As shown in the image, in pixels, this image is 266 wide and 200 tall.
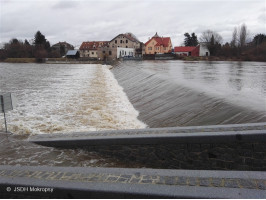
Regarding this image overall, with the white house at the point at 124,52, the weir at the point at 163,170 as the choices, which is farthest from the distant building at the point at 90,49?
the weir at the point at 163,170

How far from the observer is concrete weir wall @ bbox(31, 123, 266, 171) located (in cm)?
562

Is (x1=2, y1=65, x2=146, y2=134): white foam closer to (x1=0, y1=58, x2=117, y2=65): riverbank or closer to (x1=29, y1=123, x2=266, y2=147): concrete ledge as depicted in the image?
(x1=29, y1=123, x2=266, y2=147): concrete ledge

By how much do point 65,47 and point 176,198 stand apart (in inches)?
4729

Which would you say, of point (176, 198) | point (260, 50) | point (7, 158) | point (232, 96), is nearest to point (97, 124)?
point (7, 158)

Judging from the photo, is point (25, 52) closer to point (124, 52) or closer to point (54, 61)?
point (54, 61)

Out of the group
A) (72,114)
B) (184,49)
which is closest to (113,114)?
(72,114)

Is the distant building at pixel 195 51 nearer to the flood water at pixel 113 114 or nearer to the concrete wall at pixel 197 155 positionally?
the flood water at pixel 113 114

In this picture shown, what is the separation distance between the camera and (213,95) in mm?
11383

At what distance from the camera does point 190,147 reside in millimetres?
6141

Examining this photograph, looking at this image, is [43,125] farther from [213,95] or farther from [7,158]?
[213,95]

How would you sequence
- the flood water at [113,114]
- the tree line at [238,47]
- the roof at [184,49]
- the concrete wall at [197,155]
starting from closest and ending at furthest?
the concrete wall at [197,155] → the flood water at [113,114] → the tree line at [238,47] → the roof at [184,49]

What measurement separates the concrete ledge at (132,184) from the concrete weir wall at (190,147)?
1.14 metres

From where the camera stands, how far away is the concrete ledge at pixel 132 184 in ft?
13.7

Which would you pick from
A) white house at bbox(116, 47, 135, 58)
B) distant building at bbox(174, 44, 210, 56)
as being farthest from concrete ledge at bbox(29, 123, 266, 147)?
distant building at bbox(174, 44, 210, 56)
